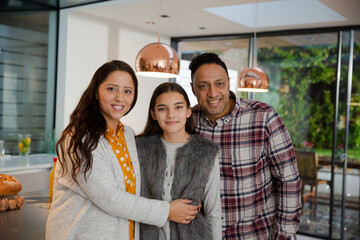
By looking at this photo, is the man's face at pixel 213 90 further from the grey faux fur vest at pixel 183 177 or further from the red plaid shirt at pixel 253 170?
the grey faux fur vest at pixel 183 177

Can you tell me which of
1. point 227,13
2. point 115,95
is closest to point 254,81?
point 227,13

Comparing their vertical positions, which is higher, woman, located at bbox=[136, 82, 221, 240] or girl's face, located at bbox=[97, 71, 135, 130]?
girl's face, located at bbox=[97, 71, 135, 130]

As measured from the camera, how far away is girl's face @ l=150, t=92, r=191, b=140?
172 centimetres

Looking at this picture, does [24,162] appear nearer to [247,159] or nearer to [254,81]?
[254,81]

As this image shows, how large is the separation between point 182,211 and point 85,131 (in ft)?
1.63

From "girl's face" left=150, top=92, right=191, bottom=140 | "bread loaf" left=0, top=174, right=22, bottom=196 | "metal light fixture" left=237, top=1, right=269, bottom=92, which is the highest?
"metal light fixture" left=237, top=1, right=269, bottom=92

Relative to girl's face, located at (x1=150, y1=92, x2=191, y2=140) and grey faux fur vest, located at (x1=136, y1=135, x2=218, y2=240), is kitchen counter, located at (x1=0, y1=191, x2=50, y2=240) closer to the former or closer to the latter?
grey faux fur vest, located at (x1=136, y1=135, x2=218, y2=240)

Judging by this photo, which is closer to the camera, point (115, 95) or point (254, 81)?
point (115, 95)

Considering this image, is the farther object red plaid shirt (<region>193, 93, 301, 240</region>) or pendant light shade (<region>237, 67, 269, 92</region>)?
pendant light shade (<region>237, 67, 269, 92</region>)

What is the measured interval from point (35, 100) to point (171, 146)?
358 cm

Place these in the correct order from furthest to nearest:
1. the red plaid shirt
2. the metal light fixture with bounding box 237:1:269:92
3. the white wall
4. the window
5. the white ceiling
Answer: the white wall
the window
the white ceiling
the metal light fixture with bounding box 237:1:269:92
the red plaid shirt

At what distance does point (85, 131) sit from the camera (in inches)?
59.2

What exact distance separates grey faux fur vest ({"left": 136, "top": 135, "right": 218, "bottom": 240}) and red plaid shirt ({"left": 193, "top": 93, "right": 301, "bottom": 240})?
0.19 meters

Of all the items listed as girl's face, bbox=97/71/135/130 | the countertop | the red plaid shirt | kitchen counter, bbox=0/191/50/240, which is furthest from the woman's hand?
the countertop
